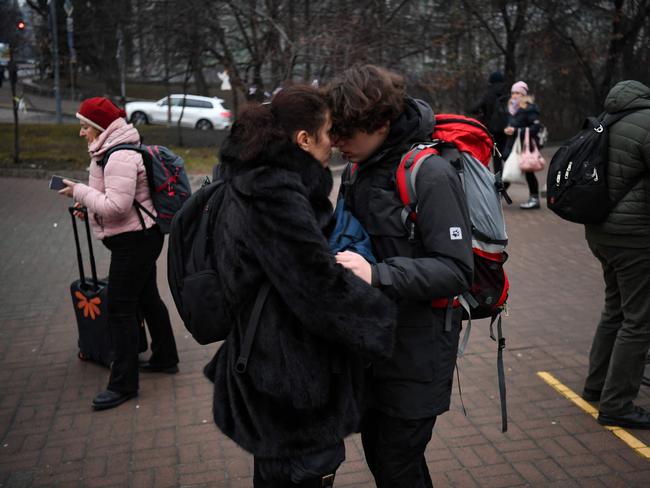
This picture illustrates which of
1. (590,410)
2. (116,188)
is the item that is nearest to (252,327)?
(116,188)

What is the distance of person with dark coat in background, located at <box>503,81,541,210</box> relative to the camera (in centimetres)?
1020

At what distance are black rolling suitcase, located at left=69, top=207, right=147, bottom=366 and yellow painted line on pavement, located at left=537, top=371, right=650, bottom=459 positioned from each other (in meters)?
2.78

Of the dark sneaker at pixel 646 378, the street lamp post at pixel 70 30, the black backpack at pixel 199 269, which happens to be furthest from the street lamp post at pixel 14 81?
the black backpack at pixel 199 269

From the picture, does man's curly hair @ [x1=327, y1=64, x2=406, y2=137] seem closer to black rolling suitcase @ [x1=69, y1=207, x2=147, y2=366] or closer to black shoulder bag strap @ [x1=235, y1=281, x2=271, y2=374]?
black shoulder bag strap @ [x1=235, y1=281, x2=271, y2=374]

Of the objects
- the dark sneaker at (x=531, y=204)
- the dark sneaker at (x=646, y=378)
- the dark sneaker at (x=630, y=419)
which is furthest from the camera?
the dark sneaker at (x=531, y=204)

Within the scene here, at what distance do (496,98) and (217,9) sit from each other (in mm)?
7738

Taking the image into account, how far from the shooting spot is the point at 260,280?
6.97 ft

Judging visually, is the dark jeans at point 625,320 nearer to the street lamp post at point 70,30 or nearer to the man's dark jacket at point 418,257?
the man's dark jacket at point 418,257

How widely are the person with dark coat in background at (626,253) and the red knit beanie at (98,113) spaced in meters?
2.81

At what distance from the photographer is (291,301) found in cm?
205

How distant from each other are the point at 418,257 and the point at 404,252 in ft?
0.17

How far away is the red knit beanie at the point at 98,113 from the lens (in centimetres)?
417

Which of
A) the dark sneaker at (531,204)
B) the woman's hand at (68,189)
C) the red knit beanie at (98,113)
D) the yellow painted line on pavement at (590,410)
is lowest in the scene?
the yellow painted line on pavement at (590,410)

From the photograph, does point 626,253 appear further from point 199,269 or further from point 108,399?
point 108,399
